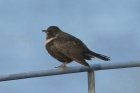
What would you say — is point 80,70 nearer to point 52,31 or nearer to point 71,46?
point 71,46

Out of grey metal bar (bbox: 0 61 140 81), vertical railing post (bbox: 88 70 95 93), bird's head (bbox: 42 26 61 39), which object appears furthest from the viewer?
bird's head (bbox: 42 26 61 39)

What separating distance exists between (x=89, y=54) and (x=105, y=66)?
3.60ft

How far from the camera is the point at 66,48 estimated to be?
16.3ft

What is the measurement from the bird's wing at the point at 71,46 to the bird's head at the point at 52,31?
228 millimetres

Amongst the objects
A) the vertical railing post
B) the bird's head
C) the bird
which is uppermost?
the bird's head

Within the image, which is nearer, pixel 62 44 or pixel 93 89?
pixel 93 89

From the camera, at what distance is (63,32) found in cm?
545

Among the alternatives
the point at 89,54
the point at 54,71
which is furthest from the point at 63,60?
the point at 54,71

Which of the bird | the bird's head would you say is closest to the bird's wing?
the bird

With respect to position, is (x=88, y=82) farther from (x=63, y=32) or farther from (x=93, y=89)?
(x=63, y=32)

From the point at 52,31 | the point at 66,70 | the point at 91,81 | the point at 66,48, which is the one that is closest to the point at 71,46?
the point at 66,48

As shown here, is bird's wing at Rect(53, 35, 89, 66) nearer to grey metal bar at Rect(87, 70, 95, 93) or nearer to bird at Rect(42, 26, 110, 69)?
bird at Rect(42, 26, 110, 69)

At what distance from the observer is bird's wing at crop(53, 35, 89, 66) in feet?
15.6

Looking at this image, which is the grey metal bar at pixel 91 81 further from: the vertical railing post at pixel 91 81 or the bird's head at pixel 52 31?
the bird's head at pixel 52 31
